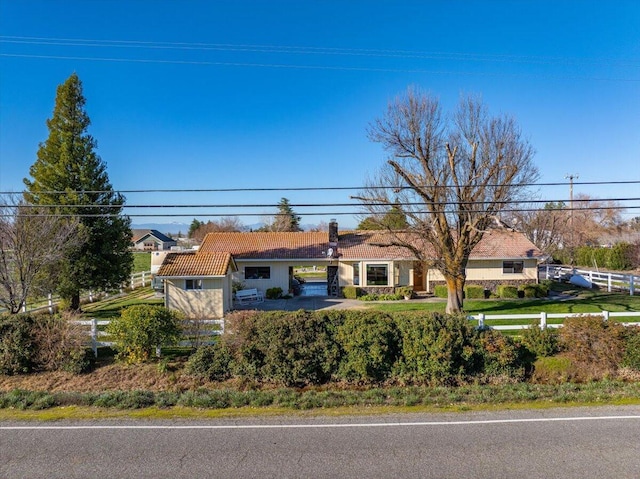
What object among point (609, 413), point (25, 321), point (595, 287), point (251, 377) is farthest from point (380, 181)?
point (595, 287)

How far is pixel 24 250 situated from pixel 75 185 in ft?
15.0

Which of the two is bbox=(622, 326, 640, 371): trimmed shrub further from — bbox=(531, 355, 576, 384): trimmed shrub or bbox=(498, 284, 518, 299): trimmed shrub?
bbox=(498, 284, 518, 299): trimmed shrub

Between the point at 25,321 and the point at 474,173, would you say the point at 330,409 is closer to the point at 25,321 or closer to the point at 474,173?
the point at 25,321

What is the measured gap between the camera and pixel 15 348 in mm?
11070

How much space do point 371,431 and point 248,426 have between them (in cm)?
233

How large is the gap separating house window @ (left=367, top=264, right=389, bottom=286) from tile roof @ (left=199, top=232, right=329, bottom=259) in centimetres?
308

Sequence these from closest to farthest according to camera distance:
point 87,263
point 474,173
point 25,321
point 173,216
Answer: point 25,321 → point 173,216 → point 474,173 → point 87,263

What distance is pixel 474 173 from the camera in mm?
16219

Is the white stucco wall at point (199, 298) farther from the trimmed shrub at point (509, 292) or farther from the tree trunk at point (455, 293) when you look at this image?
the trimmed shrub at point (509, 292)

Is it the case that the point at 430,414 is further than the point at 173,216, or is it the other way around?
the point at 173,216

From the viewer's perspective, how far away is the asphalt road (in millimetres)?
6043

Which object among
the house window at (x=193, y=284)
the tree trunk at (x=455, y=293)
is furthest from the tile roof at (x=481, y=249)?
the house window at (x=193, y=284)

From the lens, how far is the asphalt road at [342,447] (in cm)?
604

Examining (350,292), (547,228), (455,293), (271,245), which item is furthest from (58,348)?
(547,228)
